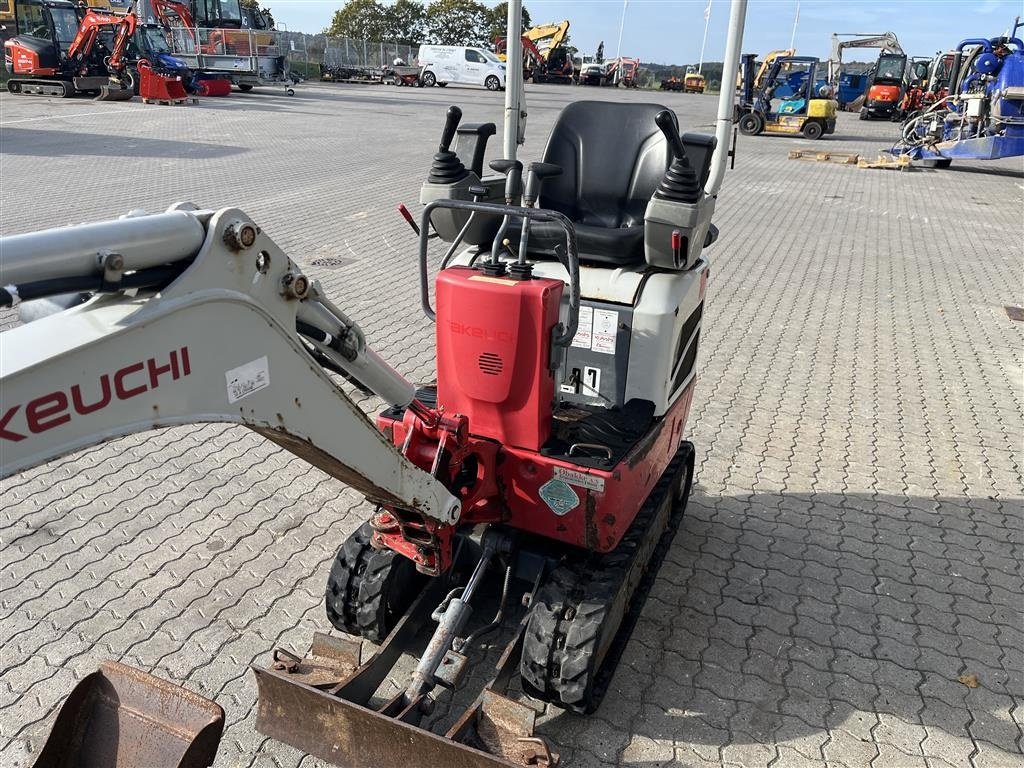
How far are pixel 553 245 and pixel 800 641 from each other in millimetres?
2006

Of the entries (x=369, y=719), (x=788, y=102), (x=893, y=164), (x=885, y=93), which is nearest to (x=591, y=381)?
(x=369, y=719)

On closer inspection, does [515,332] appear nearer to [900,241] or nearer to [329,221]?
[329,221]

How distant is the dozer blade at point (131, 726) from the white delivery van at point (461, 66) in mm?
36492

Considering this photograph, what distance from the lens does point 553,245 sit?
11.5 ft

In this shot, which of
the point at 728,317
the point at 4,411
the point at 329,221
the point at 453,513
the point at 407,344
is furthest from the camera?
the point at 329,221

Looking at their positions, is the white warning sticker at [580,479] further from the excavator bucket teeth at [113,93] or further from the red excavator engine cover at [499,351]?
the excavator bucket teeth at [113,93]

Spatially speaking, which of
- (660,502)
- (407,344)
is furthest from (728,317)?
(660,502)

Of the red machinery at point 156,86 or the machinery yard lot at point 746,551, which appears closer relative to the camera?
the machinery yard lot at point 746,551

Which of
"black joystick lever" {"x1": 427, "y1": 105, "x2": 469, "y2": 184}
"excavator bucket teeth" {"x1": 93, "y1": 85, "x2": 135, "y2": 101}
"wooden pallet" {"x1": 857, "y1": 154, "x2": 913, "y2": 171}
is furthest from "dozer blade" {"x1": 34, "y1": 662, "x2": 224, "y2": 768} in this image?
"excavator bucket teeth" {"x1": 93, "y1": 85, "x2": 135, "y2": 101}

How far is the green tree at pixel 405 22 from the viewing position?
180 feet

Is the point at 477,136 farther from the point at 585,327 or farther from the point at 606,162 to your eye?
the point at 585,327

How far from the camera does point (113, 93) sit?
894 inches

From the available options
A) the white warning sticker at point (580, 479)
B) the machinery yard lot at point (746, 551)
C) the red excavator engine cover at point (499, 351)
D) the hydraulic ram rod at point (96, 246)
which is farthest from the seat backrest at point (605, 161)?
the hydraulic ram rod at point (96, 246)

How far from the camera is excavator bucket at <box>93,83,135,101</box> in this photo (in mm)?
22641
